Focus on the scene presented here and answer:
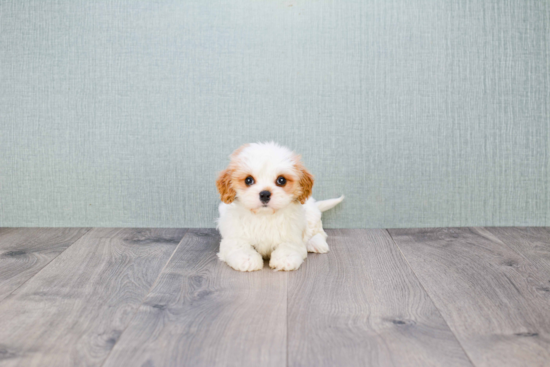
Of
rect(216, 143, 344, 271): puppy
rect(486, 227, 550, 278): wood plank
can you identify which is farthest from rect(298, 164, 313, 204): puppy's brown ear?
rect(486, 227, 550, 278): wood plank

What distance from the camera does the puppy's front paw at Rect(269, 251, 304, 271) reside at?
5.17 feet

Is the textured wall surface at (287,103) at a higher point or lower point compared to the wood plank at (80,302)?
higher

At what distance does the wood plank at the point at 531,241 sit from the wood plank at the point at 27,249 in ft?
5.92

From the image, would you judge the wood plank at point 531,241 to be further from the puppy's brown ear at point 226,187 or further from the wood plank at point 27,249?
the wood plank at point 27,249

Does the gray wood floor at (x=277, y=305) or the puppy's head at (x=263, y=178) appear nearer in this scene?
the gray wood floor at (x=277, y=305)

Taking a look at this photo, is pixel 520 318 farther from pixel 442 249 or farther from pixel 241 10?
pixel 241 10

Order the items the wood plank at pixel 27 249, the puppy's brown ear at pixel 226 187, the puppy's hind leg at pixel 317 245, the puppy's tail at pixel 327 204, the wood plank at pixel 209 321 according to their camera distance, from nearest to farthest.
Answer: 1. the wood plank at pixel 209 321
2. the wood plank at pixel 27 249
3. the puppy's brown ear at pixel 226 187
4. the puppy's hind leg at pixel 317 245
5. the puppy's tail at pixel 327 204

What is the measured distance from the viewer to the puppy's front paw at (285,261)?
5.17ft

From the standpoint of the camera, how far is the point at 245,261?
1.58m

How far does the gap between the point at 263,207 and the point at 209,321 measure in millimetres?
494

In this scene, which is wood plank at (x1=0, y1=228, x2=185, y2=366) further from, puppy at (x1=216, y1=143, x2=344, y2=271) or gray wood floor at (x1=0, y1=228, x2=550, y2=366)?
puppy at (x1=216, y1=143, x2=344, y2=271)

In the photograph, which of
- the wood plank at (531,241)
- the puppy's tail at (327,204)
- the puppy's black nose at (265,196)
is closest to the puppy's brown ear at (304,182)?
the puppy's black nose at (265,196)

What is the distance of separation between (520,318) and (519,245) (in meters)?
0.82

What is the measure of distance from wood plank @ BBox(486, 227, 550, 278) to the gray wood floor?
13 mm
